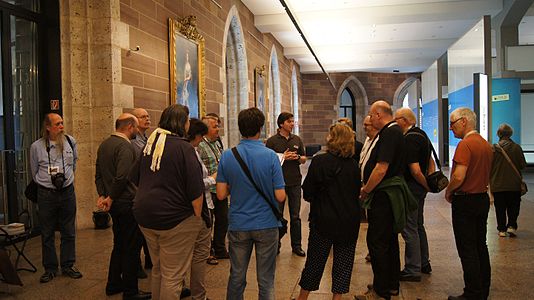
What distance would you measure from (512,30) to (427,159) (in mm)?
9110

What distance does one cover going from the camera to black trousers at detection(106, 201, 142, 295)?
3.17 m

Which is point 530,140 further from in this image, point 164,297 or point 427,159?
point 164,297

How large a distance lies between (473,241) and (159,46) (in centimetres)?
497

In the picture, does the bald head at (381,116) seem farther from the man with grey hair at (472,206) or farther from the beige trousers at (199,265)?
the beige trousers at (199,265)

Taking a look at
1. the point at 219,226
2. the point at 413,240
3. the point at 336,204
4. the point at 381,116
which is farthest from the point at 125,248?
the point at 413,240

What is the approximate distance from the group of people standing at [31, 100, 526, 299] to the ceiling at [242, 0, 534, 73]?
19.4 feet

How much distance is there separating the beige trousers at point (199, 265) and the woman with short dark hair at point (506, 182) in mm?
3688

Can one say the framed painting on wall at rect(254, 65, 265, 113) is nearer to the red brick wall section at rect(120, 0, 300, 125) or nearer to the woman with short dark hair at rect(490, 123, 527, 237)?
the red brick wall section at rect(120, 0, 300, 125)

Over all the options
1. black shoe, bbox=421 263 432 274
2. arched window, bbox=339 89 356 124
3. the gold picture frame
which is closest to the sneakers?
black shoe, bbox=421 263 432 274

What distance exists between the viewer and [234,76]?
36.6 ft

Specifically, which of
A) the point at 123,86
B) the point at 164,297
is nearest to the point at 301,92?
the point at 123,86

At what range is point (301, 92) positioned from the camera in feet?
73.6

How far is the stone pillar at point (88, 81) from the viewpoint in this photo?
5.27 metres

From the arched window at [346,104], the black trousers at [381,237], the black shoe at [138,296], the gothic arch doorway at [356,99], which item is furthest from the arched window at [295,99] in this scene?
the black shoe at [138,296]
